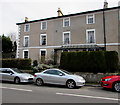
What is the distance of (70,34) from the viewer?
2252cm

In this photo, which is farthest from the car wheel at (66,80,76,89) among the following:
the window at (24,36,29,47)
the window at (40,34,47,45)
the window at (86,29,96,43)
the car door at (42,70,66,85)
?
the window at (24,36,29,47)

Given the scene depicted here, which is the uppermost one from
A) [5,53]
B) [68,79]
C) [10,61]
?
[5,53]

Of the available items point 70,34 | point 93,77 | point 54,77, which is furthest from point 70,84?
point 70,34

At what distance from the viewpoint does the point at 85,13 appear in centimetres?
2158

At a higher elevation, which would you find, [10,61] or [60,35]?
[60,35]

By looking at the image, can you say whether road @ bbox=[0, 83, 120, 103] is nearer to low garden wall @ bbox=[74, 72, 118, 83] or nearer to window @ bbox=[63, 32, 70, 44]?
low garden wall @ bbox=[74, 72, 118, 83]

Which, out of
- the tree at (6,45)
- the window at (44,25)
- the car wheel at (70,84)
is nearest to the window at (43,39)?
the window at (44,25)

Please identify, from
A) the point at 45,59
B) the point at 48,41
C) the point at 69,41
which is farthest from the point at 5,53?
the point at 69,41

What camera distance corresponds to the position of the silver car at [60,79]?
9.16 m

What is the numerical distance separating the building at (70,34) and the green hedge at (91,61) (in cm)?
716

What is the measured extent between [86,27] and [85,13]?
2.42 m

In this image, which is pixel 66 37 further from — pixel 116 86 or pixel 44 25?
pixel 116 86

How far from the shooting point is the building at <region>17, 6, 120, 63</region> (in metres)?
19.8

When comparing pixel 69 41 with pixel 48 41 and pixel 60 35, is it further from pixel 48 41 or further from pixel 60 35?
pixel 48 41
